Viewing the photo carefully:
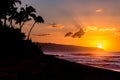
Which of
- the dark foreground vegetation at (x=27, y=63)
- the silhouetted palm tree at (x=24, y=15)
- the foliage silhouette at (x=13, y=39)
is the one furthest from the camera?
the silhouetted palm tree at (x=24, y=15)

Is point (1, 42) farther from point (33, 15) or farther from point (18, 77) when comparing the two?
point (33, 15)

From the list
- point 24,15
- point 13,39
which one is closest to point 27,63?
point 13,39

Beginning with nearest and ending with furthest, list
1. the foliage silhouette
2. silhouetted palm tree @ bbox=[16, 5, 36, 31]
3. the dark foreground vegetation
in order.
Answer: the dark foreground vegetation < the foliage silhouette < silhouetted palm tree @ bbox=[16, 5, 36, 31]

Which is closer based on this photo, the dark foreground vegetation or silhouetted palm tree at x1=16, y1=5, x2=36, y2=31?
the dark foreground vegetation

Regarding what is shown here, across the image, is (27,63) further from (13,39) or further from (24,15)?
(24,15)

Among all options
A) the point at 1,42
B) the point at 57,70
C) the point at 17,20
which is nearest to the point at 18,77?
the point at 57,70

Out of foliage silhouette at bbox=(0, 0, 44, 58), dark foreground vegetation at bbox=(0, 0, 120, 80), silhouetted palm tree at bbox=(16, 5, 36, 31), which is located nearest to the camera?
dark foreground vegetation at bbox=(0, 0, 120, 80)

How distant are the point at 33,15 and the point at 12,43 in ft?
92.2

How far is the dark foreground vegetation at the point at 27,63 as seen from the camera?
1566 cm

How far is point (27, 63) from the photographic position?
22391mm

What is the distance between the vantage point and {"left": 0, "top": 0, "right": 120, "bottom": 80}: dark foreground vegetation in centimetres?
1566

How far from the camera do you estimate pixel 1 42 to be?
3775 centimetres

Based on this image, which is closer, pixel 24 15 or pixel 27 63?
pixel 27 63

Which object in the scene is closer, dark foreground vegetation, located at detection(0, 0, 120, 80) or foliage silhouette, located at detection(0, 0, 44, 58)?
dark foreground vegetation, located at detection(0, 0, 120, 80)
